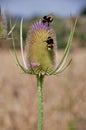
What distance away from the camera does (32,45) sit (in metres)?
2.84

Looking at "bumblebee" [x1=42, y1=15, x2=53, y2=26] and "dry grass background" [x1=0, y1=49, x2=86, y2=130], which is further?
"dry grass background" [x1=0, y1=49, x2=86, y2=130]

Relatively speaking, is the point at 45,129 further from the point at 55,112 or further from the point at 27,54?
the point at 27,54

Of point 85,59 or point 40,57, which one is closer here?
point 40,57

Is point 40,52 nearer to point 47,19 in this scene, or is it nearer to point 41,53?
point 41,53

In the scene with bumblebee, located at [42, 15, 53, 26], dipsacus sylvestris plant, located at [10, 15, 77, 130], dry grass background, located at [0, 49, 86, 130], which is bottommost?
dry grass background, located at [0, 49, 86, 130]

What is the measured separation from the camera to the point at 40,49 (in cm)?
280

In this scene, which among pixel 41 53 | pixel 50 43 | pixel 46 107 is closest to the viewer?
pixel 50 43

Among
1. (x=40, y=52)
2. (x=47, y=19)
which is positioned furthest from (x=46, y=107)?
(x=47, y=19)

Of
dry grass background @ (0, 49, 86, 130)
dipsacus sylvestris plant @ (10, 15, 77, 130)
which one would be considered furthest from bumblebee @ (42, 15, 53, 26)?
dry grass background @ (0, 49, 86, 130)

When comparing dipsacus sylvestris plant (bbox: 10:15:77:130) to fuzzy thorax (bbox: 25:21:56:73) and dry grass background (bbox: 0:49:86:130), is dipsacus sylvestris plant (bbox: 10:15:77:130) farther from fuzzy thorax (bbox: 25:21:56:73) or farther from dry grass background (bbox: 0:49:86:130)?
dry grass background (bbox: 0:49:86:130)

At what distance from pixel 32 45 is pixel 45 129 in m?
3.28

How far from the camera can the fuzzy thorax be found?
2.75 metres

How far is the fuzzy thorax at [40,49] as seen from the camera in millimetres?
2748

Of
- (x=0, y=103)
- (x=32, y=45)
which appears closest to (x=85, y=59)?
(x=0, y=103)
